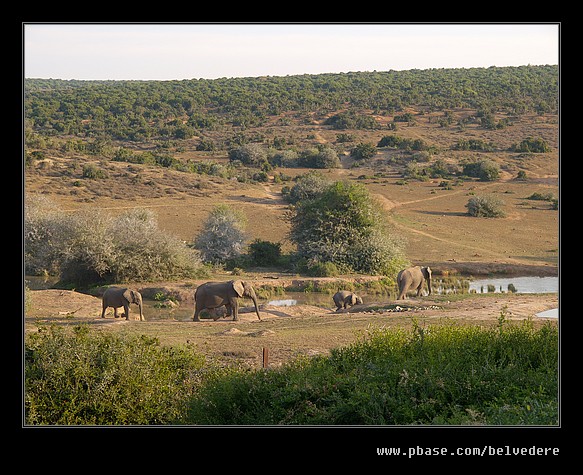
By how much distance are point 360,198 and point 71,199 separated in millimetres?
16365

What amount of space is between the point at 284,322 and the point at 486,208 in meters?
23.7

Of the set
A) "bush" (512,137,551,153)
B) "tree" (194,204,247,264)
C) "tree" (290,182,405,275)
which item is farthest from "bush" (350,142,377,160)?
"tree" (290,182,405,275)

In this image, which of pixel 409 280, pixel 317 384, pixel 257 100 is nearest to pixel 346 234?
pixel 409 280

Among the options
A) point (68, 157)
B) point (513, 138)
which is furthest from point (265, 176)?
point (513, 138)

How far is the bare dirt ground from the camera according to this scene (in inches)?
490

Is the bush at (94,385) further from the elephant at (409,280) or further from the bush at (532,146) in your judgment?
the bush at (532,146)

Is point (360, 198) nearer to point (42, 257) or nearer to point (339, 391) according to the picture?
point (42, 257)

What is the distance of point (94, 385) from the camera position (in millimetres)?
8406

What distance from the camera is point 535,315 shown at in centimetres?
1591

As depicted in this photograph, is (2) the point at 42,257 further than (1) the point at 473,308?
Yes

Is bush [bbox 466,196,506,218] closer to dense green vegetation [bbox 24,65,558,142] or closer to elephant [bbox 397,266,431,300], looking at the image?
elephant [bbox 397,266,431,300]

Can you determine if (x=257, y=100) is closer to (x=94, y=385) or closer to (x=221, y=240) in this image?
(x=221, y=240)

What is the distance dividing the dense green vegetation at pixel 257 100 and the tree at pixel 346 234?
34.7 metres

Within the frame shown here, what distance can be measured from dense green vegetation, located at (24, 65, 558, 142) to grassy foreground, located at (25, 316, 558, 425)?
53.7 meters
